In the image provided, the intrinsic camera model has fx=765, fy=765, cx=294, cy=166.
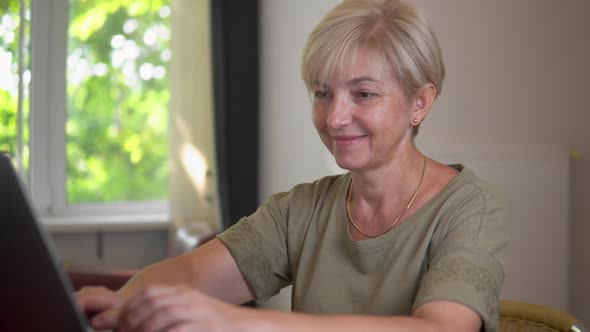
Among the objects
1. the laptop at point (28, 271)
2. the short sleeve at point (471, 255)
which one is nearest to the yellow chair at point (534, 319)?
the short sleeve at point (471, 255)

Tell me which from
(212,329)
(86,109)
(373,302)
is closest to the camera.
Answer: (212,329)

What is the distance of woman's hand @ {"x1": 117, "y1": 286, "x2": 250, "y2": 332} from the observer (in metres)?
0.83

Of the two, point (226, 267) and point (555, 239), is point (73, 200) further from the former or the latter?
point (226, 267)

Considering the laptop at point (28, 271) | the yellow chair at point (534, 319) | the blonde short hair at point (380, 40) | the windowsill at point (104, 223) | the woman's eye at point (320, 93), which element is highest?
the blonde short hair at point (380, 40)

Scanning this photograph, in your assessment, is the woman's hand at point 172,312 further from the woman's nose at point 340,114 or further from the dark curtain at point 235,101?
A: the dark curtain at point 235,101

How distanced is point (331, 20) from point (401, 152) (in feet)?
1.01

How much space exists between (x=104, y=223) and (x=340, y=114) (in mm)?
3032

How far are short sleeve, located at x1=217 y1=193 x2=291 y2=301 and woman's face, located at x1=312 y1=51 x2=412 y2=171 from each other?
236 mm

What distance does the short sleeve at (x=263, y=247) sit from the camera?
Result: 5.26ft

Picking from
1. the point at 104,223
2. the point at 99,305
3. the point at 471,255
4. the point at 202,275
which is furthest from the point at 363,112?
the point at 104,223

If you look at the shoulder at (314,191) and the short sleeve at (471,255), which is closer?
the short sleeve at (471,255)

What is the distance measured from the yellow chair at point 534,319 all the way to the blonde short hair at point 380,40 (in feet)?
1.57

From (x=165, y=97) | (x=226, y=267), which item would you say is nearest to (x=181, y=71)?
(x=165, y=97)

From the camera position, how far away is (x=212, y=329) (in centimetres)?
85
